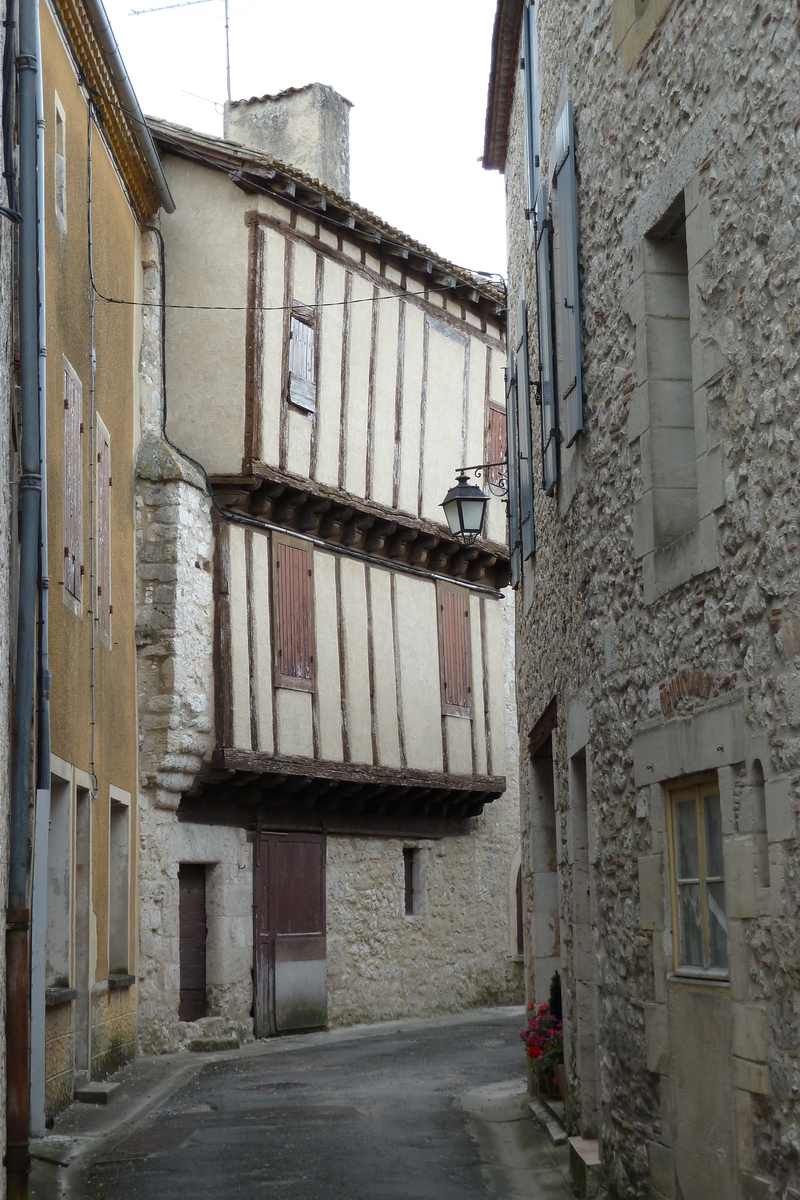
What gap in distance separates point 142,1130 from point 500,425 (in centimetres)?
1062

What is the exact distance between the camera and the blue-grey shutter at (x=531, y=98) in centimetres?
844

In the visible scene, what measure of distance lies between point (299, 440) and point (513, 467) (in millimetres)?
4330

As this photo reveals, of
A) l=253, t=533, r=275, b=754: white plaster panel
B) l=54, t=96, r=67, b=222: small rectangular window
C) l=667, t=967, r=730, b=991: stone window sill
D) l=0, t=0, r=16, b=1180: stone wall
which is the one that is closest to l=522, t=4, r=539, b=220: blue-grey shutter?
l=0, t=0, r=16, b=1180: stone wall

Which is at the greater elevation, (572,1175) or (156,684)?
(156,684)

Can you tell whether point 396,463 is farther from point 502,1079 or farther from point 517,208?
point 502,1079

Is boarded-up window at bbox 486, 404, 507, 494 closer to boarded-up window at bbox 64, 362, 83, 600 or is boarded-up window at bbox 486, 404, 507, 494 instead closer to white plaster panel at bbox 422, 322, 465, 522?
white plaster panel at bbox 422, 322, 465, 522

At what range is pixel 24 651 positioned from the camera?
6980 mm

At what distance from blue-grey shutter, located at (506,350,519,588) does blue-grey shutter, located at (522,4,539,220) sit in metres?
1.79

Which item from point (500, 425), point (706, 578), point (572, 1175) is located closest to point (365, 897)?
point (500, 425)

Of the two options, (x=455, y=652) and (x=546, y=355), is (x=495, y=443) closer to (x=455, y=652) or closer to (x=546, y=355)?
(x=455, y=652)

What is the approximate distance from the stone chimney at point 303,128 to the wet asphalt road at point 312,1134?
11.2 m

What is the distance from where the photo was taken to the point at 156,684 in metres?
12.8

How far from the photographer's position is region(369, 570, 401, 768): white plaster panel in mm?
15398

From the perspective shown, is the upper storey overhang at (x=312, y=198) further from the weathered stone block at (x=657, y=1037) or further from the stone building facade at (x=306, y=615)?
the weathered stone block at (x=657, y=1037)
